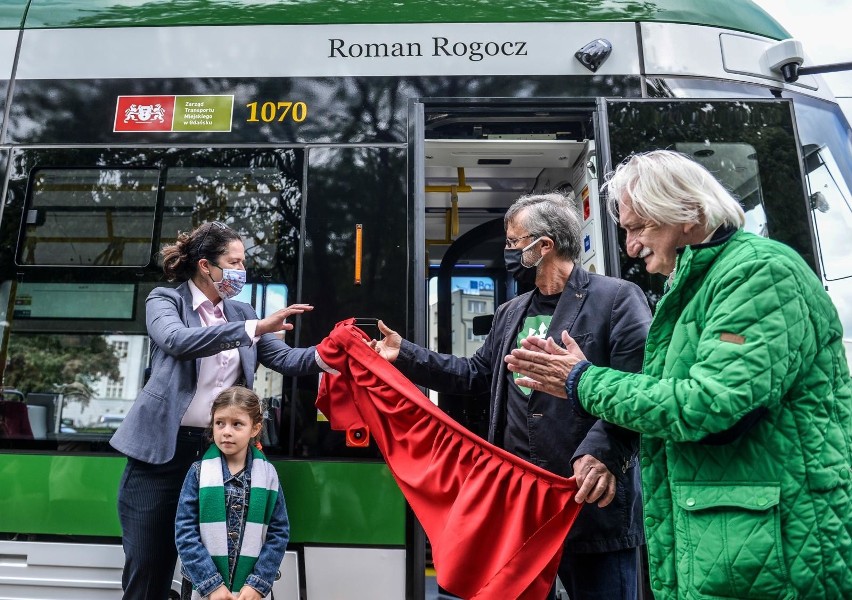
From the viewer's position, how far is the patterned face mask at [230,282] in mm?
2475

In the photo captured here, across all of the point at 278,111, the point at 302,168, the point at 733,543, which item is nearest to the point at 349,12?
the point at 278,111

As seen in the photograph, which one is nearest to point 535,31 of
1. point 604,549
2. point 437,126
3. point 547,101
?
point 547,101

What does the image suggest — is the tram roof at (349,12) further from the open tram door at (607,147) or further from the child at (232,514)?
the child at (232,514)

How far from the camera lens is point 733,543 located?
→ 1.27m

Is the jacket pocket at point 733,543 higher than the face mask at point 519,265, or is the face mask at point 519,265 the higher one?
the face mask at point 519,265

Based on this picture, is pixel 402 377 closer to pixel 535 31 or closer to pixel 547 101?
pixel 547 101

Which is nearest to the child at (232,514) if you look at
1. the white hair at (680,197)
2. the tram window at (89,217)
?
the tram window at (89,217)

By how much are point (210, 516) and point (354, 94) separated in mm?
1979

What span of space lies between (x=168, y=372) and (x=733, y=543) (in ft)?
6.28

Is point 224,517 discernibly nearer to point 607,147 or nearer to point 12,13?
point 607,147

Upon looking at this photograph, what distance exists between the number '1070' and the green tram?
0.01 meters

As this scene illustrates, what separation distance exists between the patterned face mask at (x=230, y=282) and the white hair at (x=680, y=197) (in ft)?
5.13

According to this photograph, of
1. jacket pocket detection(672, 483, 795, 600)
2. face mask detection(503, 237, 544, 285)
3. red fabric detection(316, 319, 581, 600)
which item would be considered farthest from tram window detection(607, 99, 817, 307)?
jacket pocket detection(672, 483, 795, 600)

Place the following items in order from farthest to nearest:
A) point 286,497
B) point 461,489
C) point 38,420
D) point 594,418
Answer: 1. point 38,420
2. point 286,497
3. point 461,489
4. point 594,418
